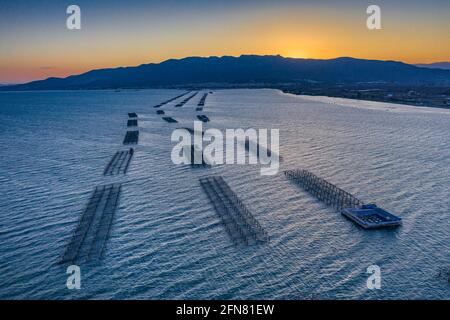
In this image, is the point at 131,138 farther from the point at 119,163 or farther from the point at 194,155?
the point at 194,155

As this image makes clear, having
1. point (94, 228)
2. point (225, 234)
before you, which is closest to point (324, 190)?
point (225, 234)

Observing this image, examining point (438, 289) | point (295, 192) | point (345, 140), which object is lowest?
point (438, 289)

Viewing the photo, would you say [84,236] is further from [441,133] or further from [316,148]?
[441,133]

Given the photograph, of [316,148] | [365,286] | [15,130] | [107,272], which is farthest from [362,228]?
[15,130]

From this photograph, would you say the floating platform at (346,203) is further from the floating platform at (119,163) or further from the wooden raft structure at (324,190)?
the floating platform at (119,163)

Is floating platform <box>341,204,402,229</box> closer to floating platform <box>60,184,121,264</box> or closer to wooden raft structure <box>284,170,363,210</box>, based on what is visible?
wooden raft structure <box>284,170,363,210</box>

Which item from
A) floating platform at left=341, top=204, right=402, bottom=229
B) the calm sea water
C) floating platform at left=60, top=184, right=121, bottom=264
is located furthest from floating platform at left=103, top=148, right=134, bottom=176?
floating platform at left=341, top=204, right=402, bottom=229
